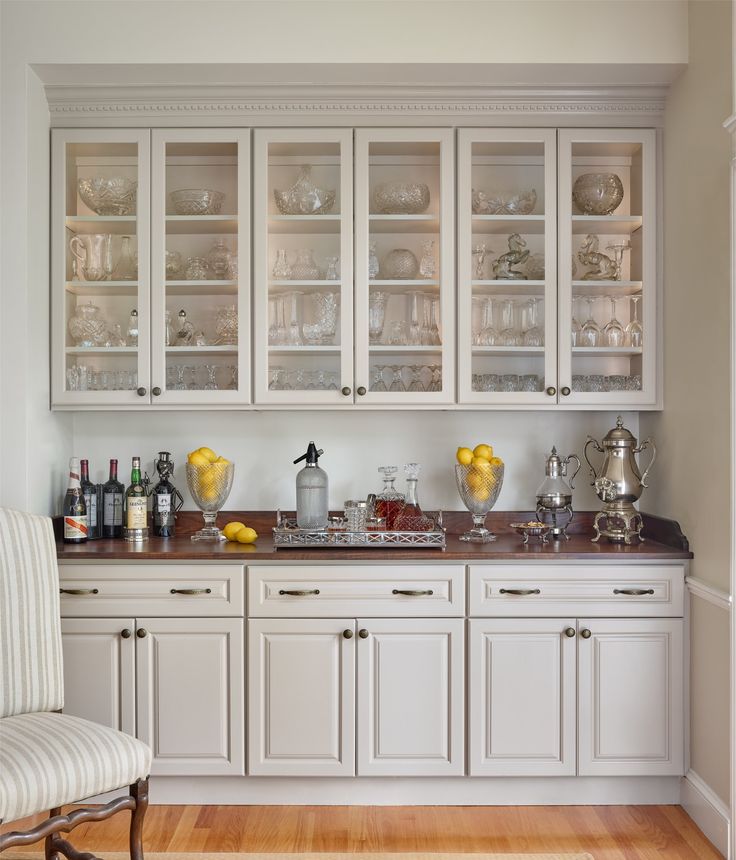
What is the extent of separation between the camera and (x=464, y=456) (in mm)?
2982

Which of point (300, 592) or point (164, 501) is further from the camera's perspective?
point (164, 501)

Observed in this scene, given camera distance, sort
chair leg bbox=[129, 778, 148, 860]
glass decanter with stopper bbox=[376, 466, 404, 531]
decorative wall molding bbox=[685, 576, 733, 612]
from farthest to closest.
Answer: glass decanter with stopper bbox=[376, 466, 404, 531] < decorative wall molding bbox=[685, 576, 733, 612] < chair leg bbox=[129, 778, 148, 860]

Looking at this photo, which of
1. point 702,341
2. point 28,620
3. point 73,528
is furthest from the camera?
point 73,528

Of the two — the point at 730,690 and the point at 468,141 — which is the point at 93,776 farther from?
the point at 468,141

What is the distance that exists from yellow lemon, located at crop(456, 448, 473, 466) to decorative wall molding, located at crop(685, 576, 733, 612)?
0.87 meters

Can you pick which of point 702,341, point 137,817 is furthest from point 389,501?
point 137,817

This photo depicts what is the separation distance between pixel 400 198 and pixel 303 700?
74.5 inches

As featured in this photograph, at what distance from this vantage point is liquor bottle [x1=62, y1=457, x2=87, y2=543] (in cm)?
287

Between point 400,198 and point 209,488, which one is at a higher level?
point 400,198

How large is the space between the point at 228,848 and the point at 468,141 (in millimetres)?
2616

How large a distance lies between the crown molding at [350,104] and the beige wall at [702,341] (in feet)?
0.85

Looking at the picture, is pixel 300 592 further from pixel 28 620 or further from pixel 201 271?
pixel 201 271

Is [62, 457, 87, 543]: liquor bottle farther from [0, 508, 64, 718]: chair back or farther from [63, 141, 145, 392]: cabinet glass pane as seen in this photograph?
[0, 508, 64, 718]: chair back

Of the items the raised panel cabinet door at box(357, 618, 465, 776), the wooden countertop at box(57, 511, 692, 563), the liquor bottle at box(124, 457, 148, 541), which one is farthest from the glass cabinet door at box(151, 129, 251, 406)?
the raised panel cabinet door at box(357, 618, 465, 776)
